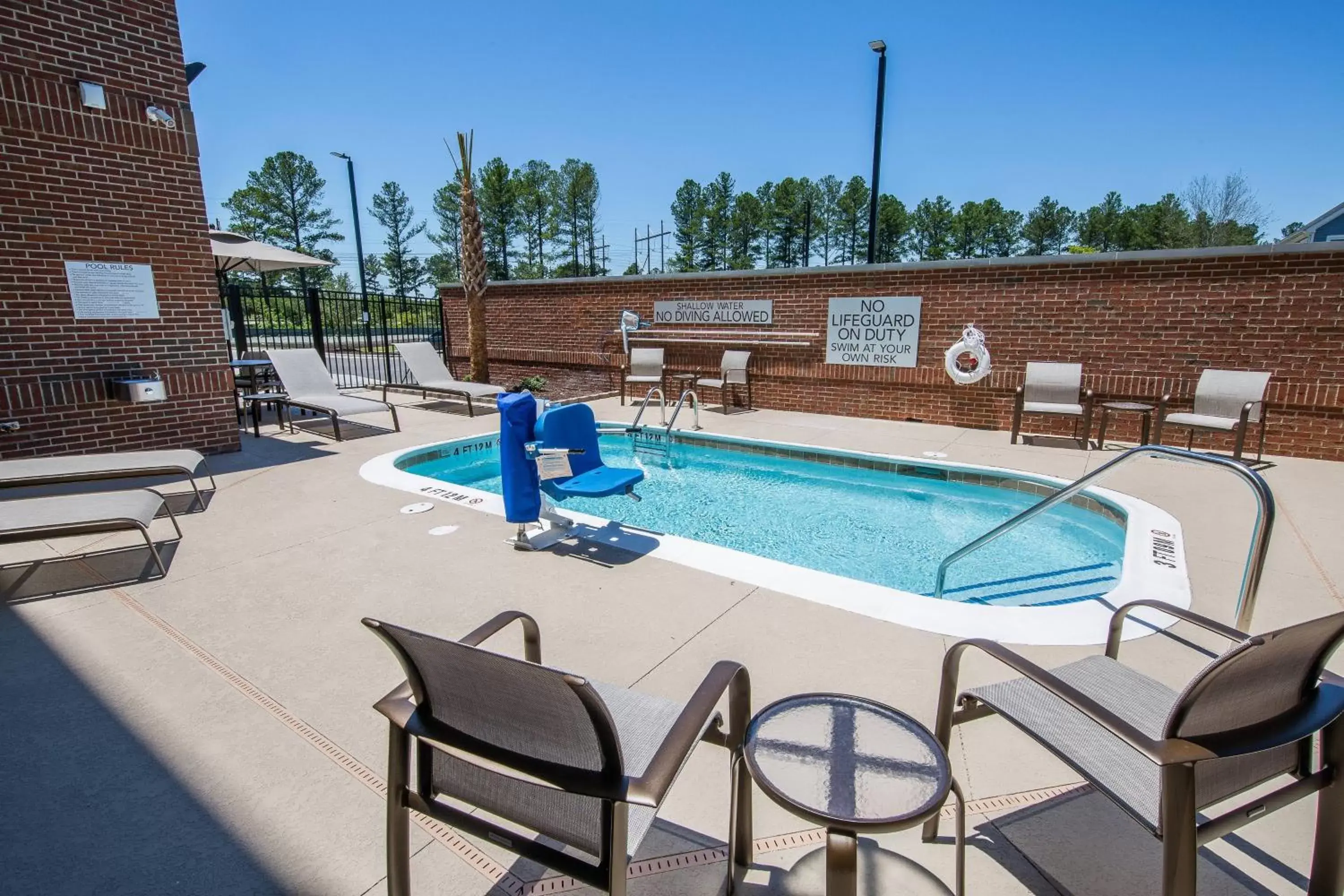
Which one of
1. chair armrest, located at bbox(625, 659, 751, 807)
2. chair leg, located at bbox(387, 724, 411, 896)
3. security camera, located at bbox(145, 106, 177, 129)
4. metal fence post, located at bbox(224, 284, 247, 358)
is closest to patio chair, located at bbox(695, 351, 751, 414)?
security camera, located at bbox(145, 106, 177, 129)

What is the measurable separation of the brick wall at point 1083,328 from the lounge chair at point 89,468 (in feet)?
23.5

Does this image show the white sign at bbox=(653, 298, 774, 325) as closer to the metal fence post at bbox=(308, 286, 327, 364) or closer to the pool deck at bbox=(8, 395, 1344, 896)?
the metal fence post at bbox=(308, 286, 327, 364)

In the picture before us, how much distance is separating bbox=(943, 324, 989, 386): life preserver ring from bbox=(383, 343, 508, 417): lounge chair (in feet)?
20.0

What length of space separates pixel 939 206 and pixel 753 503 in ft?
196

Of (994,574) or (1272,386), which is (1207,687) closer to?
(994,574)

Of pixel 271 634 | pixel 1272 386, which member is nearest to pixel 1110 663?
pixel 271 634

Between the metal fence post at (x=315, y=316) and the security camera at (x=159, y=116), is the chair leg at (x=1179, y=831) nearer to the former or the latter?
the security camera at (x=159, y=116)

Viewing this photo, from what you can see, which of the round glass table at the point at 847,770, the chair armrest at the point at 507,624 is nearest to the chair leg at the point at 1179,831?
the round glass table at the point at 847,770

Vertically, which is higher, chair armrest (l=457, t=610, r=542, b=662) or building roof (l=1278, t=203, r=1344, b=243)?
building roof (l=1278, t=203, r=1344, b=243)

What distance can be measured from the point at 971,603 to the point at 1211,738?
2.18 meters

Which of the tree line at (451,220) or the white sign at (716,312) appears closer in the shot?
the white sign at (716,312)

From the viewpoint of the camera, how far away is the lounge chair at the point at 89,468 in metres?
4.06

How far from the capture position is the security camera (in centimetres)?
577

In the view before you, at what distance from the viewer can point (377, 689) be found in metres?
2.52
